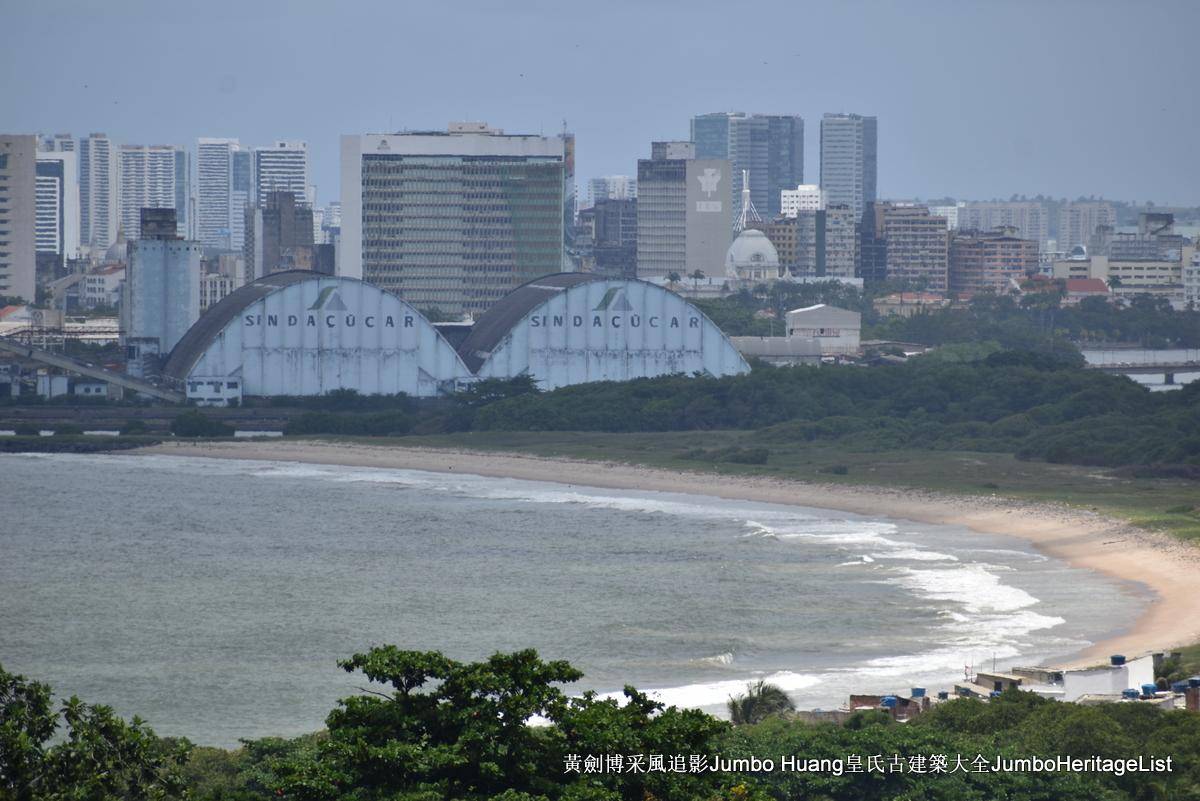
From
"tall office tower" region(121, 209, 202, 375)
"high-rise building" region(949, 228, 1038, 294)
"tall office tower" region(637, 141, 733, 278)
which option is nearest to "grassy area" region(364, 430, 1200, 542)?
"tall office tower" region(121, 209, 202, 375)

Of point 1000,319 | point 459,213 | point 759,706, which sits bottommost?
point 759,706

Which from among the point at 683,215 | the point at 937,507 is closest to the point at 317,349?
the point at 937,507

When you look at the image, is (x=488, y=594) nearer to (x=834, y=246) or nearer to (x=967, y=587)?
(x=967, y=587)

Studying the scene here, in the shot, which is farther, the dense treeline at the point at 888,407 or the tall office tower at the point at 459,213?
the tall office tower at the point at 459,213

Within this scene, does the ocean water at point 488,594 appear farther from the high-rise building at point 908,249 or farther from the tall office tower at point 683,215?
the high-rise building at point 908,249

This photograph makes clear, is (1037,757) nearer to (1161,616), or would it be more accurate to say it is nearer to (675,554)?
(1161,616)

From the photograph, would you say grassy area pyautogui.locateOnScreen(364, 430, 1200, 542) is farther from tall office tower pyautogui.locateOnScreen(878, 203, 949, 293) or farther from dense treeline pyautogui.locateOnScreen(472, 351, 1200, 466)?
tall office tower pyautogui.locateOnScreen(878, 203, 949, 293)

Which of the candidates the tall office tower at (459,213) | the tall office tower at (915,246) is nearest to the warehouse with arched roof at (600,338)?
the tall office tower at (459,213)

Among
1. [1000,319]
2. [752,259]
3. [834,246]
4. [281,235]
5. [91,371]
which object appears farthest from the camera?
[834,246]

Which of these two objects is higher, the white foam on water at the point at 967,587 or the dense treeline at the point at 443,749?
the dense treeline at the point at 443,749
